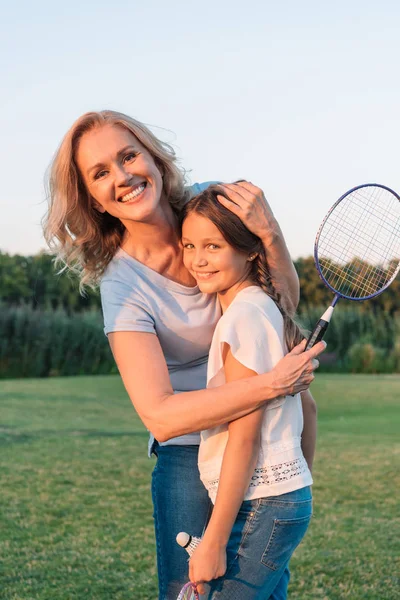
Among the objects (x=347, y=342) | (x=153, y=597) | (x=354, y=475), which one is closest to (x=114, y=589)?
(x=153, y=597)

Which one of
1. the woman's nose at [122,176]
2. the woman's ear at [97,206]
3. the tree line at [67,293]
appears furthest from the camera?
the tree line at [67,293]

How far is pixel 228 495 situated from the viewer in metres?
2.18

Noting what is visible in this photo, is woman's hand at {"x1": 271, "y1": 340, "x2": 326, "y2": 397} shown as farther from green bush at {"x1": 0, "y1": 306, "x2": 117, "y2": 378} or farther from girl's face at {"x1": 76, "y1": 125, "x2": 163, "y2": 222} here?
green bush at {"x1": 0, "y1": 306, "x2": 117, "y2": 378}

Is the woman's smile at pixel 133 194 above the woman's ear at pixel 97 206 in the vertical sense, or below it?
above

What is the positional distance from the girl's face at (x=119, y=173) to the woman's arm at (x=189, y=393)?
410mm

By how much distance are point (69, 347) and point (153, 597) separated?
1408 centimetres

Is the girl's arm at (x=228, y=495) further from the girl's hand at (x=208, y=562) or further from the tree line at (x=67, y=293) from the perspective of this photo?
the tree line at (x=67, y=293)

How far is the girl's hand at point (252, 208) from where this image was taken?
2.44 metres

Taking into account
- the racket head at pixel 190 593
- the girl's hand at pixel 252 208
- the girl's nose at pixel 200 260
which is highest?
the girl's hand at pixel 252 208

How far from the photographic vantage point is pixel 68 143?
2650 mm

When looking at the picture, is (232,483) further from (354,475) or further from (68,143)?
(354,475)

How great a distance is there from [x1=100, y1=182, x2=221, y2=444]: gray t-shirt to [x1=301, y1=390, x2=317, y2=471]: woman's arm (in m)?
0.33

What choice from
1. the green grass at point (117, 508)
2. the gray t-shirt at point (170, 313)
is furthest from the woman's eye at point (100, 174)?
the green grass at point (117, 508)

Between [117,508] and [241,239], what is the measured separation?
174 inches
